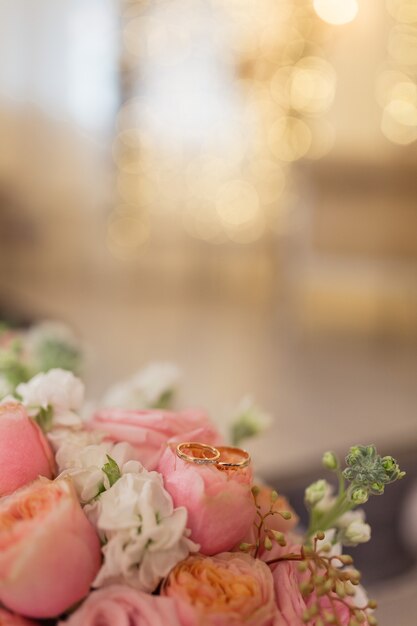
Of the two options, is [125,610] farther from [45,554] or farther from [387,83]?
[387,83]

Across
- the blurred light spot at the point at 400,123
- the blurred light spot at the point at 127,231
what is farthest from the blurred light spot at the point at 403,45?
the blurred light spot at the point at 127,231

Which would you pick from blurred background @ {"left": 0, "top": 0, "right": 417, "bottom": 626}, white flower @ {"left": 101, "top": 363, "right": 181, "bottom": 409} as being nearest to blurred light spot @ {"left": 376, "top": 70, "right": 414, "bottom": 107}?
blurred background @ {"left": 0, "top": 0, "right": 417, "bottom": 626}

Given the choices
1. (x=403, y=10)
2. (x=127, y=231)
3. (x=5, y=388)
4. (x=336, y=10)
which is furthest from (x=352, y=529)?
(x=127, y=231)

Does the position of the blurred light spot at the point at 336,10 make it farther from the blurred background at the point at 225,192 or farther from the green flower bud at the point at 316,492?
the green flower bud at the point at 316,492

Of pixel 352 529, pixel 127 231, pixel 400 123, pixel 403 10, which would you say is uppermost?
pixel 403 10

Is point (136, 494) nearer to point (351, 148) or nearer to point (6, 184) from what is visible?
point (351, 148)

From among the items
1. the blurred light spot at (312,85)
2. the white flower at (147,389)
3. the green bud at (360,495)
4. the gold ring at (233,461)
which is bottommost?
the white flower at (147,389)
